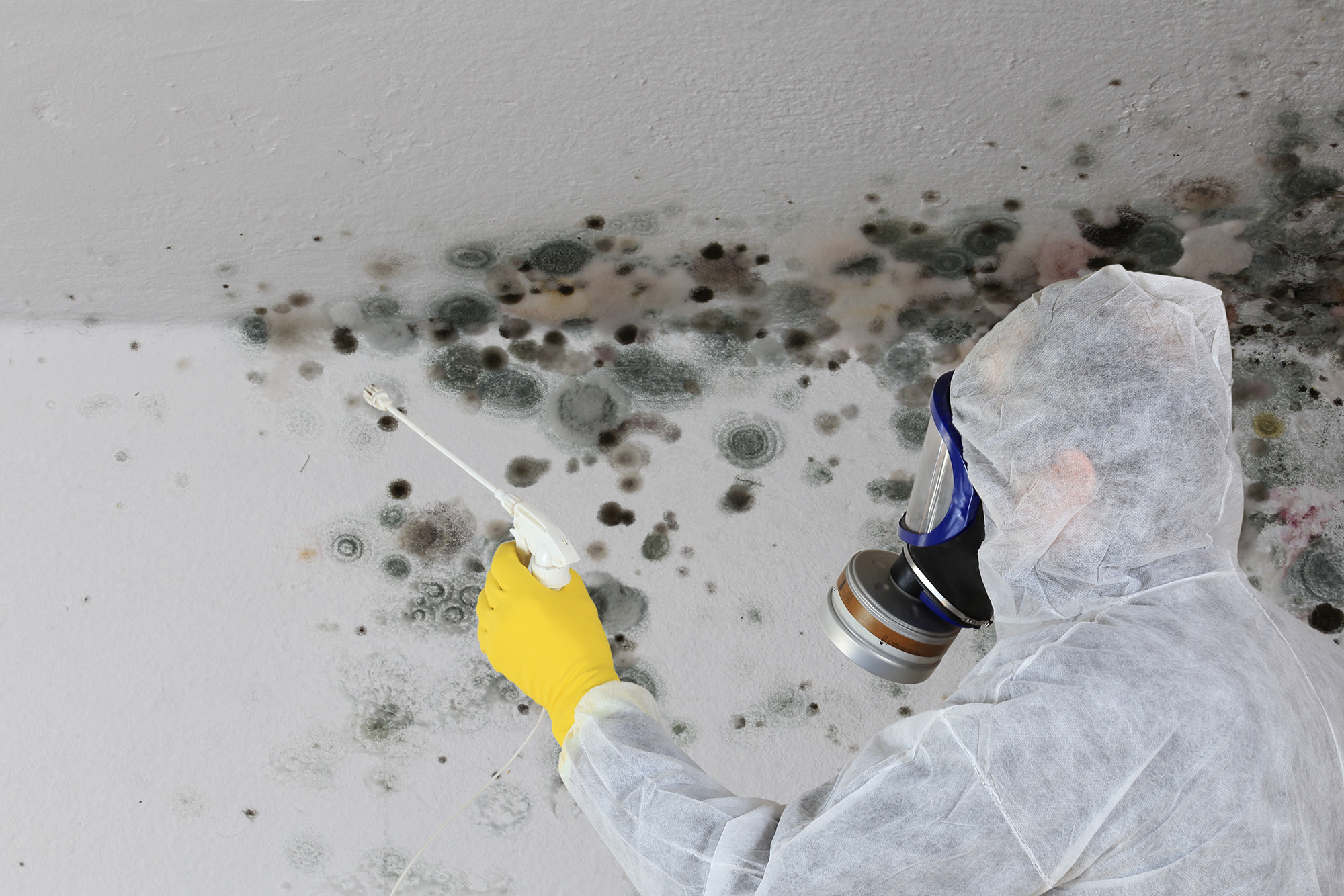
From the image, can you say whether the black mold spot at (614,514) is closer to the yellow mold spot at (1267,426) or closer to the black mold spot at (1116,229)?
the black mold spot at (1116,229)

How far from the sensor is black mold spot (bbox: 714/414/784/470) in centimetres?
169

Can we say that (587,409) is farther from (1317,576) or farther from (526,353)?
(1317,576)

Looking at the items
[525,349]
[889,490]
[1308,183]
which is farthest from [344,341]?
[1308,183]

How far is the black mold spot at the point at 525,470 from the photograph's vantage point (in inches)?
64.5

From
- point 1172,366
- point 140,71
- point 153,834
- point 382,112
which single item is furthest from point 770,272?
point 153,834

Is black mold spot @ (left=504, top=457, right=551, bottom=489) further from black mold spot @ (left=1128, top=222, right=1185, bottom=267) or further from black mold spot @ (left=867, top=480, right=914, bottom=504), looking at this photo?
black mold spot @ (left=1128, top=222, right=1185, bottom=267)

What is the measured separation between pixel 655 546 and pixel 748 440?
10.3 inches

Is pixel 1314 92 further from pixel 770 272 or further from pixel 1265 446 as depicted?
pixel 770 272

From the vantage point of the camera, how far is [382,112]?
4.12ft

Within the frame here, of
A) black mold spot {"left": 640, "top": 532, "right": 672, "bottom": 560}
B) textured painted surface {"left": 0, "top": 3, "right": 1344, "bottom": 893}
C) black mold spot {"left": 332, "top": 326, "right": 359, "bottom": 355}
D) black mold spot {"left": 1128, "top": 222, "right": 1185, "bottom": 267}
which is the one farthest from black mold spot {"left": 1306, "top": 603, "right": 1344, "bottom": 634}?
black mold spot {"left": 332, "top": 326, "right": 359, "bottom": 355}

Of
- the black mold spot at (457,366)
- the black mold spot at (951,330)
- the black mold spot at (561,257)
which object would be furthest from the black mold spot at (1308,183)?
the black mold spot at (457,366)

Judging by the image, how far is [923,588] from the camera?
4.00 ft

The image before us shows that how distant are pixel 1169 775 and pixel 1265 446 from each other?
1.20m

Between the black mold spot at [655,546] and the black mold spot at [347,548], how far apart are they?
0.48 metres
